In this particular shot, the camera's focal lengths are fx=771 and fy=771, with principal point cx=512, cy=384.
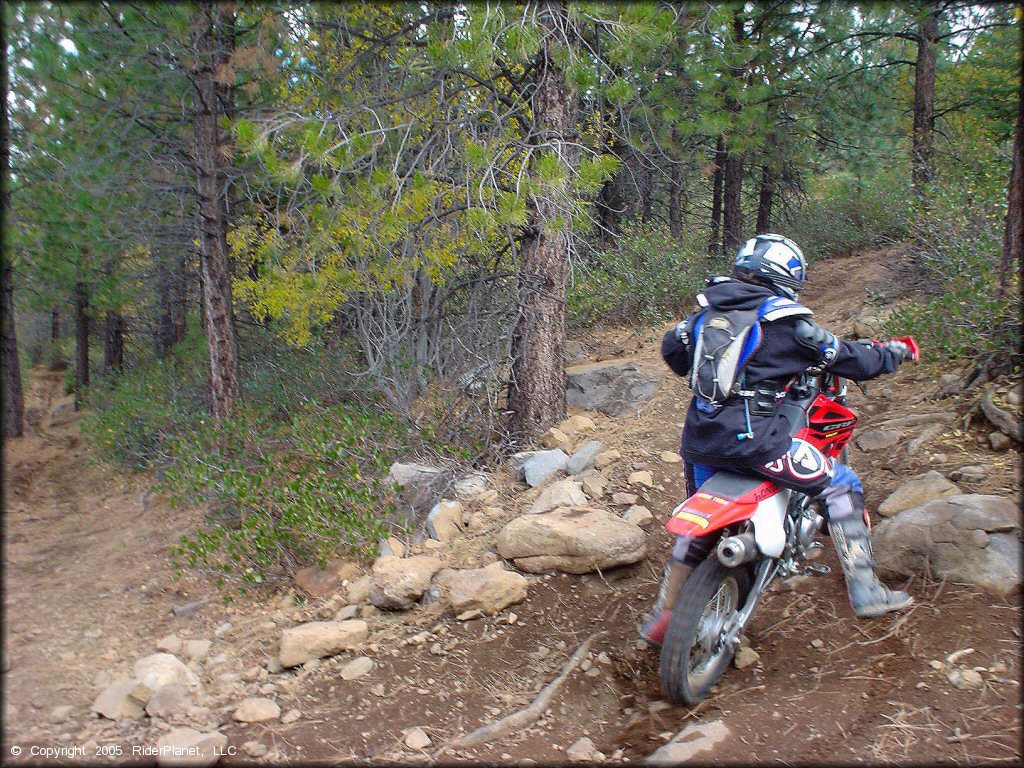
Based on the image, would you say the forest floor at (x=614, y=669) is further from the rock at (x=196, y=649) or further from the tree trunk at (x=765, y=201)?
the tree trunk at (x=765, y=201)

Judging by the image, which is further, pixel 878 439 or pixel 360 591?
pixel 878 439

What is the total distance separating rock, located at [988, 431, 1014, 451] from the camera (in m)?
4.83

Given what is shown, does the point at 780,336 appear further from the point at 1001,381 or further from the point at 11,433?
the point at 11,433

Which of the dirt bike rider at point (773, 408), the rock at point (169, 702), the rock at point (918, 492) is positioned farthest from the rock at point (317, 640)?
the rock at point (918, 492)

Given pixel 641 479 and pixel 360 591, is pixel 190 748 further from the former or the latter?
pixel 641 479

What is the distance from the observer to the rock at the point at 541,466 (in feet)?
20.9

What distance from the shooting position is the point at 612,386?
806cm

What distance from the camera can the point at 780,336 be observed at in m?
3.56

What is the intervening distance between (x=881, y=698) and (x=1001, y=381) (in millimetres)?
2851

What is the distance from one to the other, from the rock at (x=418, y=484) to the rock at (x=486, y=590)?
1.53 meters

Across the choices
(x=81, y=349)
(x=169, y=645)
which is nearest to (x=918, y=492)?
(x=169, y=645)

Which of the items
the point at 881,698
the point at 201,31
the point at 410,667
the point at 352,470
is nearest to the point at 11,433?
the point at 201,31

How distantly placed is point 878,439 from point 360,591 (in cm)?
388

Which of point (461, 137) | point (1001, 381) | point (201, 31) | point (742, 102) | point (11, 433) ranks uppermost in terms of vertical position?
point (201, 31)
